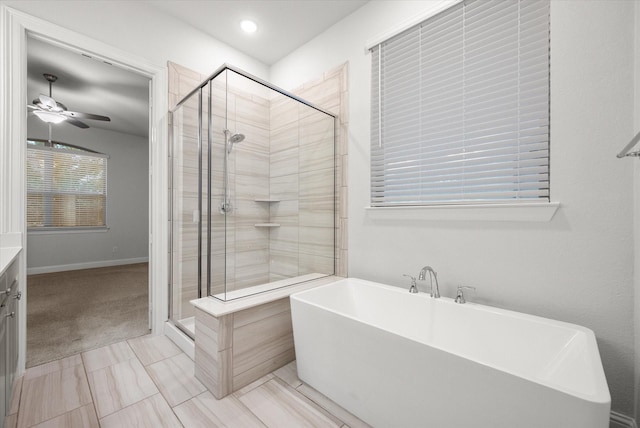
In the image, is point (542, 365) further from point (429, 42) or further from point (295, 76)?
→ point (295, 76)

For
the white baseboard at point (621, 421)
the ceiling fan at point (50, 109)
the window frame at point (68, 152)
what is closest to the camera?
the white baseboard at point (621, 421)

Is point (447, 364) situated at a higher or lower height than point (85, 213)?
lower

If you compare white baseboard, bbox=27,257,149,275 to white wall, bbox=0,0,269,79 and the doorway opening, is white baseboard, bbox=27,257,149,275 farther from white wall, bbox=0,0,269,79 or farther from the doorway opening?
white wall, bbox=0,0,269,79

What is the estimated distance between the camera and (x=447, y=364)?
105 cm

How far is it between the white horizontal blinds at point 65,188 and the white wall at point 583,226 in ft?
21.1

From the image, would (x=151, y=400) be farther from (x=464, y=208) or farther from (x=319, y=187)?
(x=464, y=208)

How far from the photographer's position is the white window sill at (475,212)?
57.6 inches

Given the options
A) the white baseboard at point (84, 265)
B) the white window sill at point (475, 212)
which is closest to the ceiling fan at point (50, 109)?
the white baseboard at point (84, 265)

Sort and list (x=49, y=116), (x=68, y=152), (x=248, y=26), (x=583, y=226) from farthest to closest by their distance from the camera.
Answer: (x=68, y=152) < (x=49, y=116) < (x=248, y=26) < (x=583, y=226)

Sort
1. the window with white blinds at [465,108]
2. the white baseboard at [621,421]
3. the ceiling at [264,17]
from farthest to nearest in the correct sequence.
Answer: the ceiling at [264,17]
the window with white blinds at [465,108]
the white baseboard at [621,421]

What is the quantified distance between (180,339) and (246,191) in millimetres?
1299

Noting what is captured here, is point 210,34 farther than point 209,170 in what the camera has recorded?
Yes

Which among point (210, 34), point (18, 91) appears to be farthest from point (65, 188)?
point (210, 34)

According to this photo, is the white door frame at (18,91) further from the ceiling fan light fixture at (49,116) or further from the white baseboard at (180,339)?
the ceiling fan light fixture at (49,116)
